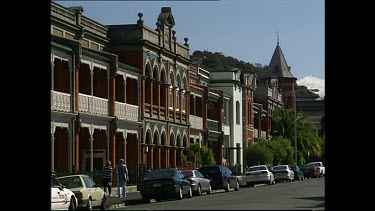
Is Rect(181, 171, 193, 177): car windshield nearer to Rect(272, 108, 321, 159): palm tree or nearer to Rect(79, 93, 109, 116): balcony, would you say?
Rect(79, 93, 109, 116): balcony

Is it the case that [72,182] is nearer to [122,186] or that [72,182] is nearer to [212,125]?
[122,186]

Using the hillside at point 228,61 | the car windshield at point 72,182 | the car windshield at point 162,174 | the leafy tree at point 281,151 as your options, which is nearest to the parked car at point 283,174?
the leafy tree at point 281,151

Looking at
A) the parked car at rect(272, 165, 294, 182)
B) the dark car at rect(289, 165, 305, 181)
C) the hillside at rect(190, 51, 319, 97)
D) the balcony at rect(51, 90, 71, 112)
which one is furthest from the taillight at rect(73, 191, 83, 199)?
the dark car at rect(289, 165, 305, 181)

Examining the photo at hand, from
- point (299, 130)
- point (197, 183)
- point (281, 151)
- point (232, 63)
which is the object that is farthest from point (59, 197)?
point (281, 151)

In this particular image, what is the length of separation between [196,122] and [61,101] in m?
26.4

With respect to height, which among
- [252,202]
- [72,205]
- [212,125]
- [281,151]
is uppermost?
[212,125]

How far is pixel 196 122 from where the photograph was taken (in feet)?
213

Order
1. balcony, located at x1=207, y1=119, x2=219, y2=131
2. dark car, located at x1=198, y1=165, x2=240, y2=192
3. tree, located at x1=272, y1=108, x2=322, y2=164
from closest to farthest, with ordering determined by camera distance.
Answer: dark car, located at x1=198, y1=165, x2=240, y2=192, tree, located at x1=272, y1=108, x2=322, y2=164, balcony, located at x1=207, y1=119, x2=219, y2=131

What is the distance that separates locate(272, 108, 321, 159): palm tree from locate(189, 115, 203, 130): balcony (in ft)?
23.8

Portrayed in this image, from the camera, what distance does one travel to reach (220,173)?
42.2m

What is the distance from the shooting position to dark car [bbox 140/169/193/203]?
99.2 ft
